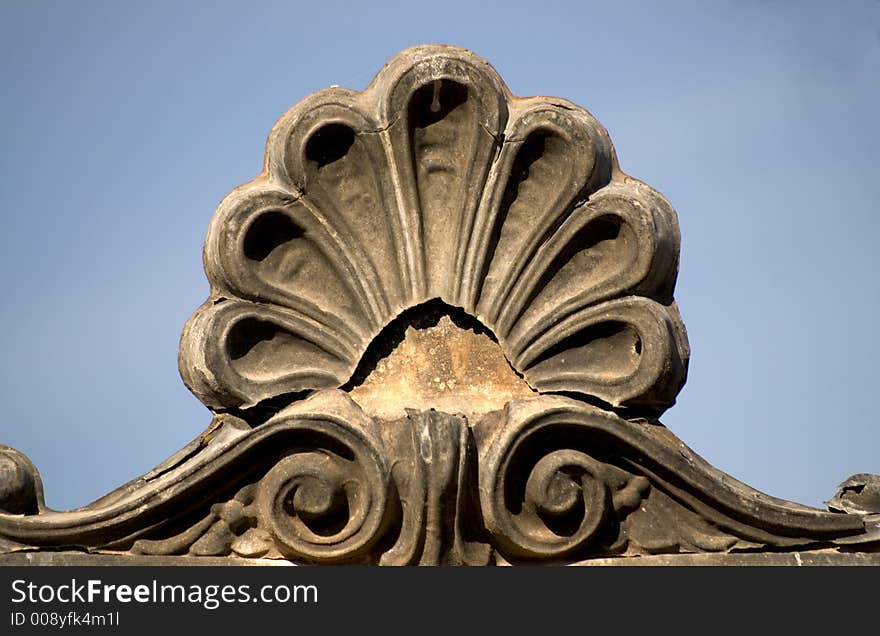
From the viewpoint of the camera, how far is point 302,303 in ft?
23.0

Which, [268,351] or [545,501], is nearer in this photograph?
[545,501]

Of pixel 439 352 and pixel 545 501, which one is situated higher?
pixel 439 352

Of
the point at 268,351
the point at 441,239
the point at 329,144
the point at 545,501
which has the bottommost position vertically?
the point at 545,501

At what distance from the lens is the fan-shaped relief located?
6941 mm

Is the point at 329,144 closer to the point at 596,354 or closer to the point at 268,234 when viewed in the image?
the point at 268,234

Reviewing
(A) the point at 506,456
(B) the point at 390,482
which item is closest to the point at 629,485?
(A) the point at 506,456

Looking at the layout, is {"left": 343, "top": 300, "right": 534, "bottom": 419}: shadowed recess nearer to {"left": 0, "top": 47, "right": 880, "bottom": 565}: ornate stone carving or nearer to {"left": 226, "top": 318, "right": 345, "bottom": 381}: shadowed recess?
{"left": 0, "top": 47, "right": 880, "bottom": 565}: ornate stone carving

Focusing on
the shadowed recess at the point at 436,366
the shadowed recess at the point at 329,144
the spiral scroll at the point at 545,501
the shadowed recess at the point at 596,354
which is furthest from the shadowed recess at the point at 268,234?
the spiral scroll at the point at 545,501

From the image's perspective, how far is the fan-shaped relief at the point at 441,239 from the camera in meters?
6.94

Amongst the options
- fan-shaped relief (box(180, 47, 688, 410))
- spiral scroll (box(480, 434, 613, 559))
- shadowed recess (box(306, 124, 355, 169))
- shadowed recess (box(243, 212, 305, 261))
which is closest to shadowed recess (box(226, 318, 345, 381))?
fan-shaped relief (box(180, 47, 688, 410))

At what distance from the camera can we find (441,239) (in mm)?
7047

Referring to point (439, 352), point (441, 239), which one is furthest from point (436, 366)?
point (441, 239)

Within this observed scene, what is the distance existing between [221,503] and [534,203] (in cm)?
177

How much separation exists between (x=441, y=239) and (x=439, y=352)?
464mm
